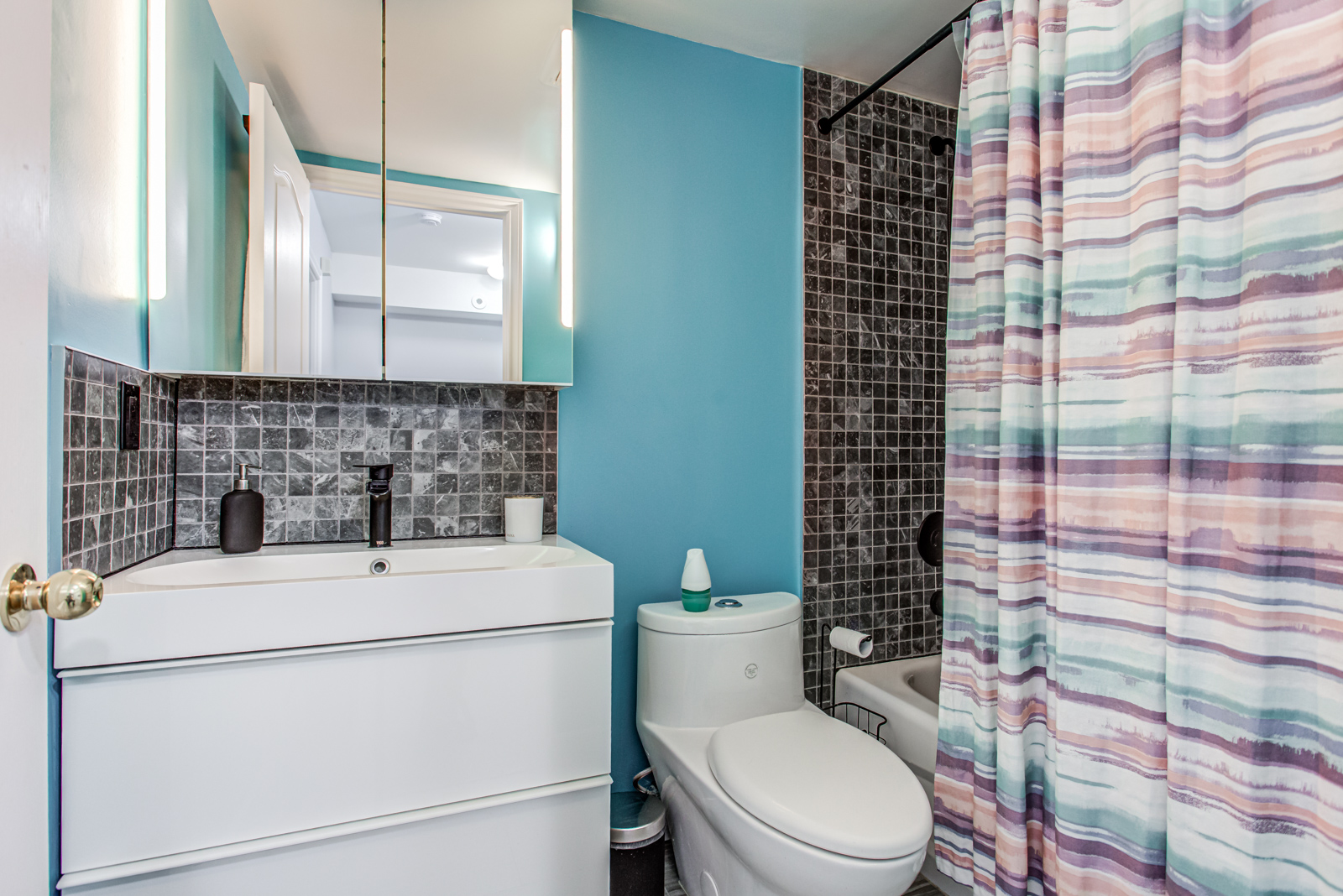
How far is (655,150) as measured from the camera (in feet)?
5.94

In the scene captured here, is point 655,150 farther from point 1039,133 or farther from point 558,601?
point 558,601

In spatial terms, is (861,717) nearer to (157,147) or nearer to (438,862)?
(438,862)

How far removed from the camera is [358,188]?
4.85 ft

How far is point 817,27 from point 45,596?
194 centimetres

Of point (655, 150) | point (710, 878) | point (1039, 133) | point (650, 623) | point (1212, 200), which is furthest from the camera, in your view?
point (655, 150)

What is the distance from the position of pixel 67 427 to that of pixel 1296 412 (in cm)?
169

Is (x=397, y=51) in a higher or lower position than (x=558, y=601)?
higher

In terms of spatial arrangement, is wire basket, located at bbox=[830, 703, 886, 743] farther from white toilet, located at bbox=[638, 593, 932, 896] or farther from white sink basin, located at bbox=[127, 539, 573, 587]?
white sink basin, located at bbox=[127, 539, 573, 587]

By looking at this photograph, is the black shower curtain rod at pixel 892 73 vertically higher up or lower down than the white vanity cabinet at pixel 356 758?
higher up

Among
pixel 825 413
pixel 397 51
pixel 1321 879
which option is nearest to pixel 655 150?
pixel 397 51

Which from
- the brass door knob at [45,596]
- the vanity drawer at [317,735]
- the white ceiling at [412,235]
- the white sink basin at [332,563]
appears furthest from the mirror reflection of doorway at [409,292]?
the brass door knob at [45,596]

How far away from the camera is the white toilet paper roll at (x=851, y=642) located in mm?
1653

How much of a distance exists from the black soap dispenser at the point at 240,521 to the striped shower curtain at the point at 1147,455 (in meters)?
1.44

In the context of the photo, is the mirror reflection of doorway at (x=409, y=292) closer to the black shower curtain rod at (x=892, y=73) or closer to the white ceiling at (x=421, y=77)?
the white ceiling at (x=421, y=77)
